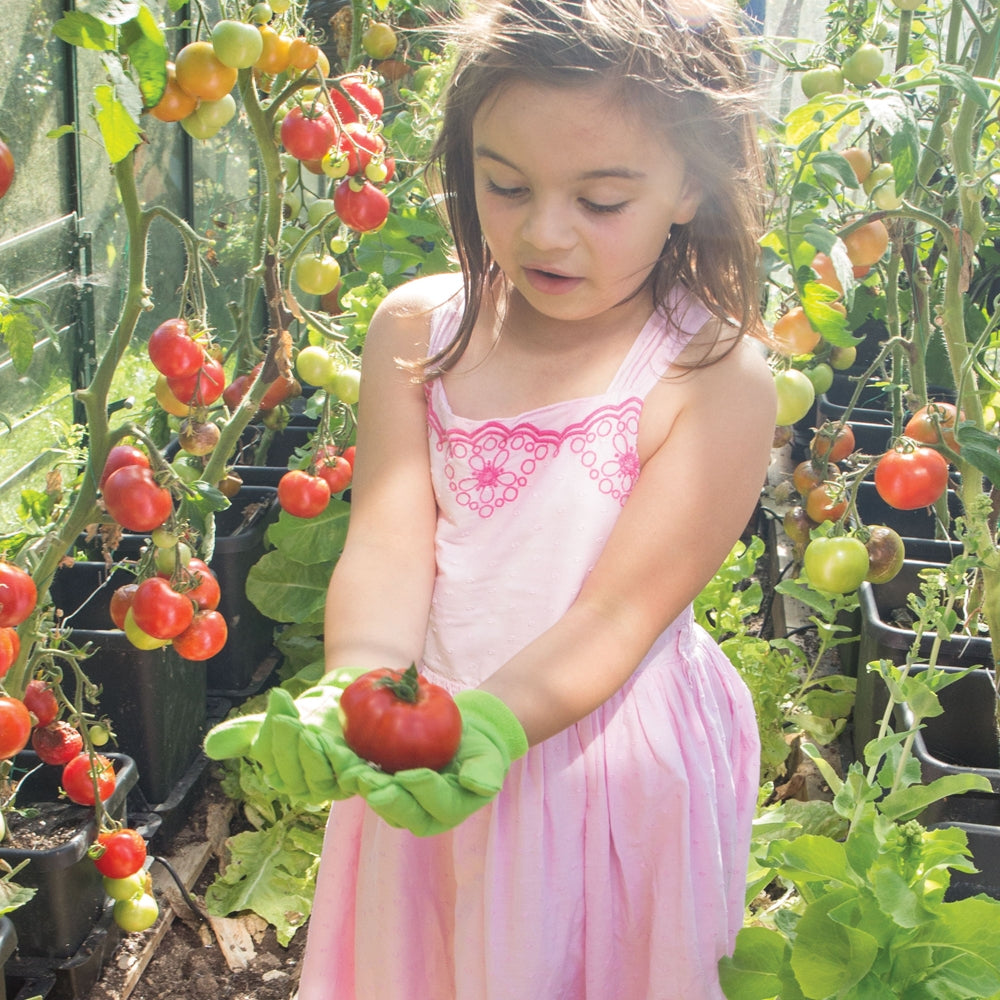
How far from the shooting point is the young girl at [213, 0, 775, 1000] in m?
1.11

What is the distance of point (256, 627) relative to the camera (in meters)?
2.57

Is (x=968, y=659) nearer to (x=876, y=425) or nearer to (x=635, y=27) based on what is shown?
(x=876, y=425)

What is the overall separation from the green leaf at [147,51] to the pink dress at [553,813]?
1.35ft

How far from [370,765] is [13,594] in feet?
2.09

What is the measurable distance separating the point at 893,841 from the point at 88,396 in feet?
3.43

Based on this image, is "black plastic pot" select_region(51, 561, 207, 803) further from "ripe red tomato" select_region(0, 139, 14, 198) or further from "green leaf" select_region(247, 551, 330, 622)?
"ripe red tomato" select_region(0, 139, 14, 198)

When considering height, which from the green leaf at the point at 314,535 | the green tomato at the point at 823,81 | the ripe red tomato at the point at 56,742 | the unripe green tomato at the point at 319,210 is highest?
the green tomato at the point at 823,81

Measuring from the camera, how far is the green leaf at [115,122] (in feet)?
3.74

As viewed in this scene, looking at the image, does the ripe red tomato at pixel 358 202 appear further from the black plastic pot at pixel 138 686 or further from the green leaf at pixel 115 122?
the black plastic pot at pixel 138 686

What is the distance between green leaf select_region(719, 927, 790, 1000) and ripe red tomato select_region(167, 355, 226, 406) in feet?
3.20

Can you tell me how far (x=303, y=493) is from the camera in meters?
1.99

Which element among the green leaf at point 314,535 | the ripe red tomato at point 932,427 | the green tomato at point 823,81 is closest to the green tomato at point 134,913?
the green leaf at point 314,535

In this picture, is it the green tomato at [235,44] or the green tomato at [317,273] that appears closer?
the green tomato at [235,44]

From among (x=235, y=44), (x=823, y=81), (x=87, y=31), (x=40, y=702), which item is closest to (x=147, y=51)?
(x=87, y=31)
